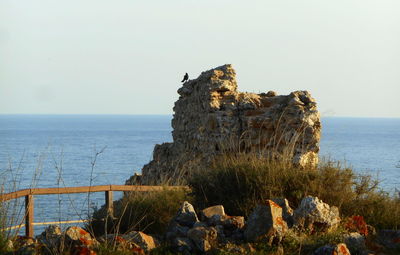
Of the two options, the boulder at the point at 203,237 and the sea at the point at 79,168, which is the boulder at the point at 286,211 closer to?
the boulder at the point at 203,237

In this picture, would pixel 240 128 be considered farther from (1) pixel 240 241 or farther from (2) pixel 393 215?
(1) pixel 240 241

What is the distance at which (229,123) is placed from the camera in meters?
15.9

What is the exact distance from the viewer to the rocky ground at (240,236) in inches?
303

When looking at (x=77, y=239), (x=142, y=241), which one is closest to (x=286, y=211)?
(x=142, y=241)

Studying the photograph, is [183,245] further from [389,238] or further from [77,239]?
[389,238]

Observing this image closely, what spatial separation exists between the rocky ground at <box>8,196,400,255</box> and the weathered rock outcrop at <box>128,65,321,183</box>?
4504 mm

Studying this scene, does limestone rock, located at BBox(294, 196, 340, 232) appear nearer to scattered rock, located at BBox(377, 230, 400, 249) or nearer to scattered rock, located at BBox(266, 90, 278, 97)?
scattered rock, located at BBox(377, 230, 400, 249)

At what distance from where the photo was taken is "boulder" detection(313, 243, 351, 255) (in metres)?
7.67

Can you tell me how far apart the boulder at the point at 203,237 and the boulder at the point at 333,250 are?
54.8 inches

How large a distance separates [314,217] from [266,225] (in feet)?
3.06

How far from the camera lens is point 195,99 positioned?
17.4 m

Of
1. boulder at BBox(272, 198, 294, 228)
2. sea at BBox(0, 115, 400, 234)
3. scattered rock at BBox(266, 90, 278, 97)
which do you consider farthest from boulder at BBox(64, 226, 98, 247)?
scattered rock at BBox(266, 90, 278, 97)

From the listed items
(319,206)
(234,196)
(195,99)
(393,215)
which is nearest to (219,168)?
(234,196)

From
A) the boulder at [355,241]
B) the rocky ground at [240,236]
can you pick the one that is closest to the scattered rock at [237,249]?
the rocky ground at [240,236]
